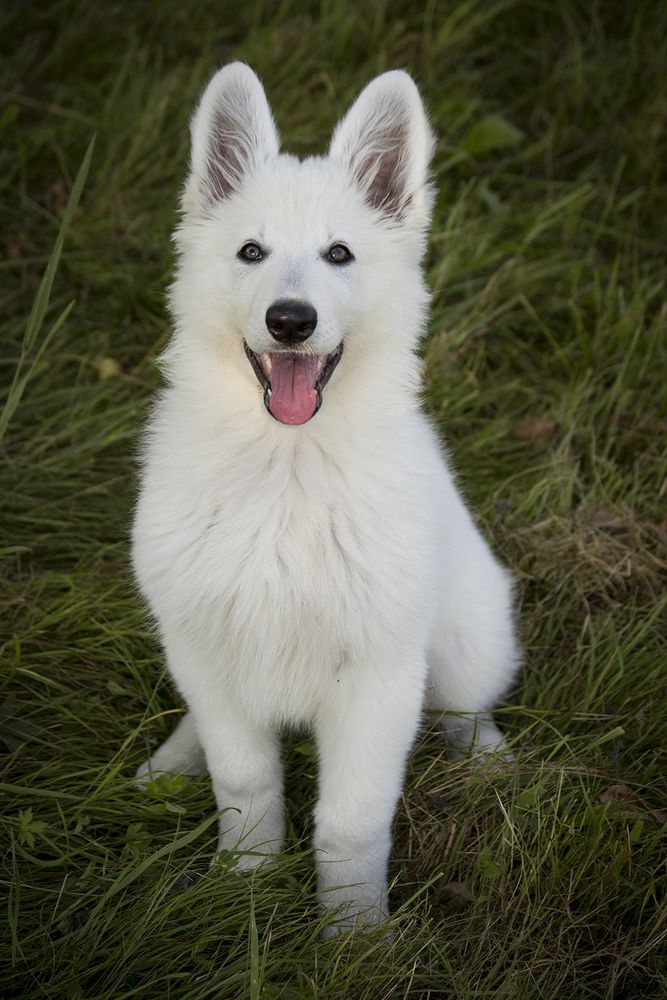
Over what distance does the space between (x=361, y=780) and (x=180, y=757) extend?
0.82 m

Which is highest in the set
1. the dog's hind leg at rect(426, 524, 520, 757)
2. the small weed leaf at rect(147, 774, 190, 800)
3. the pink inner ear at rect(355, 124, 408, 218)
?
the pink inner ear at rect(355, 124, 408, 218)

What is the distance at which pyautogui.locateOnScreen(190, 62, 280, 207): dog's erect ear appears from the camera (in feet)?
9.32

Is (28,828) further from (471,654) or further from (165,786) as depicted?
(471,654)

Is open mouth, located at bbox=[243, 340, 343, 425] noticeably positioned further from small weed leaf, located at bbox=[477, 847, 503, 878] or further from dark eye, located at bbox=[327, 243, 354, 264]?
small weed leaf, located at bbox=[477, 847, 503, 878]

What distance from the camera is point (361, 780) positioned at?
270 centimetres

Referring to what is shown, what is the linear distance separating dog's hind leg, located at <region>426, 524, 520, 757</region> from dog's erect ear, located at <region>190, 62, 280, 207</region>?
1346 millimetres

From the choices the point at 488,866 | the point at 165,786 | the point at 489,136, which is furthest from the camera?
the point at 489,136

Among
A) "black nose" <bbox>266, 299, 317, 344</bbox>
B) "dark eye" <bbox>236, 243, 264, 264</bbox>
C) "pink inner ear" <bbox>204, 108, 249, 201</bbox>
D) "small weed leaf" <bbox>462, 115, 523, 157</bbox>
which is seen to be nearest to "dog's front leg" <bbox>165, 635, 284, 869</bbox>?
"black nose" <bbox>266, 299, 317, 344</bbox>

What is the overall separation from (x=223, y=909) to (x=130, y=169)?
3930mm

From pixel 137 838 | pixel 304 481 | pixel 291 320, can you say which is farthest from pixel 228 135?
pixel 137 838

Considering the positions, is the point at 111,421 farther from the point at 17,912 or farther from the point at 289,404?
the point at 17,912

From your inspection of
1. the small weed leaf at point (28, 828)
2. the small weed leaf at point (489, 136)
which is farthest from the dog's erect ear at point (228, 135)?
the small weed leaf at point (489, 136)

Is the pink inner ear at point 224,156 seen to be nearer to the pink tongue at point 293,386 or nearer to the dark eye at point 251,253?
the dark eye at point 251,253

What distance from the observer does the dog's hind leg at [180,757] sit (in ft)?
10.7
